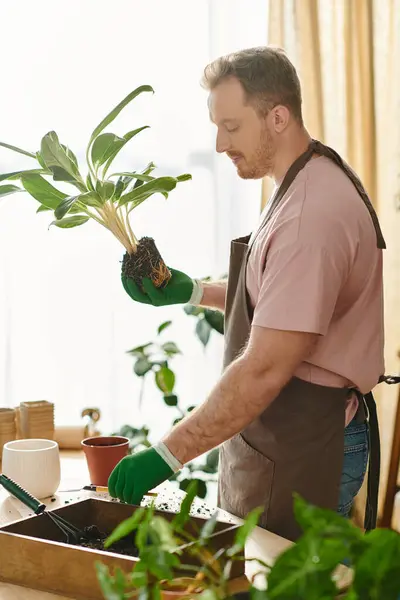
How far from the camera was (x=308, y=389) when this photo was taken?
1525 millimetres

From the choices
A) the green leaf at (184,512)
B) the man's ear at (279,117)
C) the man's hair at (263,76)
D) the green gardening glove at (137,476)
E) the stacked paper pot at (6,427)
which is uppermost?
the man's hair at (263,76)

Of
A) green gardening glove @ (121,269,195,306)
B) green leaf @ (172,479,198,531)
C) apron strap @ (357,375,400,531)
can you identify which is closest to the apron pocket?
apron strap @ (357,375,400,531)

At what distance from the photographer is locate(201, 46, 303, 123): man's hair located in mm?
1662

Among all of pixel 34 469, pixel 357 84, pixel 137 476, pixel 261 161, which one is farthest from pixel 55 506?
pixel 357 84

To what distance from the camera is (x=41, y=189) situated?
1.62 meters

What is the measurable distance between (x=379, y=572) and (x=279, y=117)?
131 cm

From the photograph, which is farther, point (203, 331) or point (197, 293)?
point (203, 331)

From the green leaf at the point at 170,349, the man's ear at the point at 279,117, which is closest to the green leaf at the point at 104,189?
the man's ear at the point at 279,117

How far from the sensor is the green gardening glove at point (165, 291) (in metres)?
1.93

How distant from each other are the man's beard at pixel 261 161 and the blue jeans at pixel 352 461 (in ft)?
1.97

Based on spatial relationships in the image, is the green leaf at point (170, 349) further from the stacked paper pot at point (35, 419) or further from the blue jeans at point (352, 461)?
the blue jeans at point (352, 461)

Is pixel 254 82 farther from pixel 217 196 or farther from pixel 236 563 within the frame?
pixel 217 196

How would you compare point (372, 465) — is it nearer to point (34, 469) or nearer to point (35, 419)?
point (34, 469)

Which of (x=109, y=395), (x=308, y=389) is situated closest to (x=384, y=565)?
(x=308, y=389)
